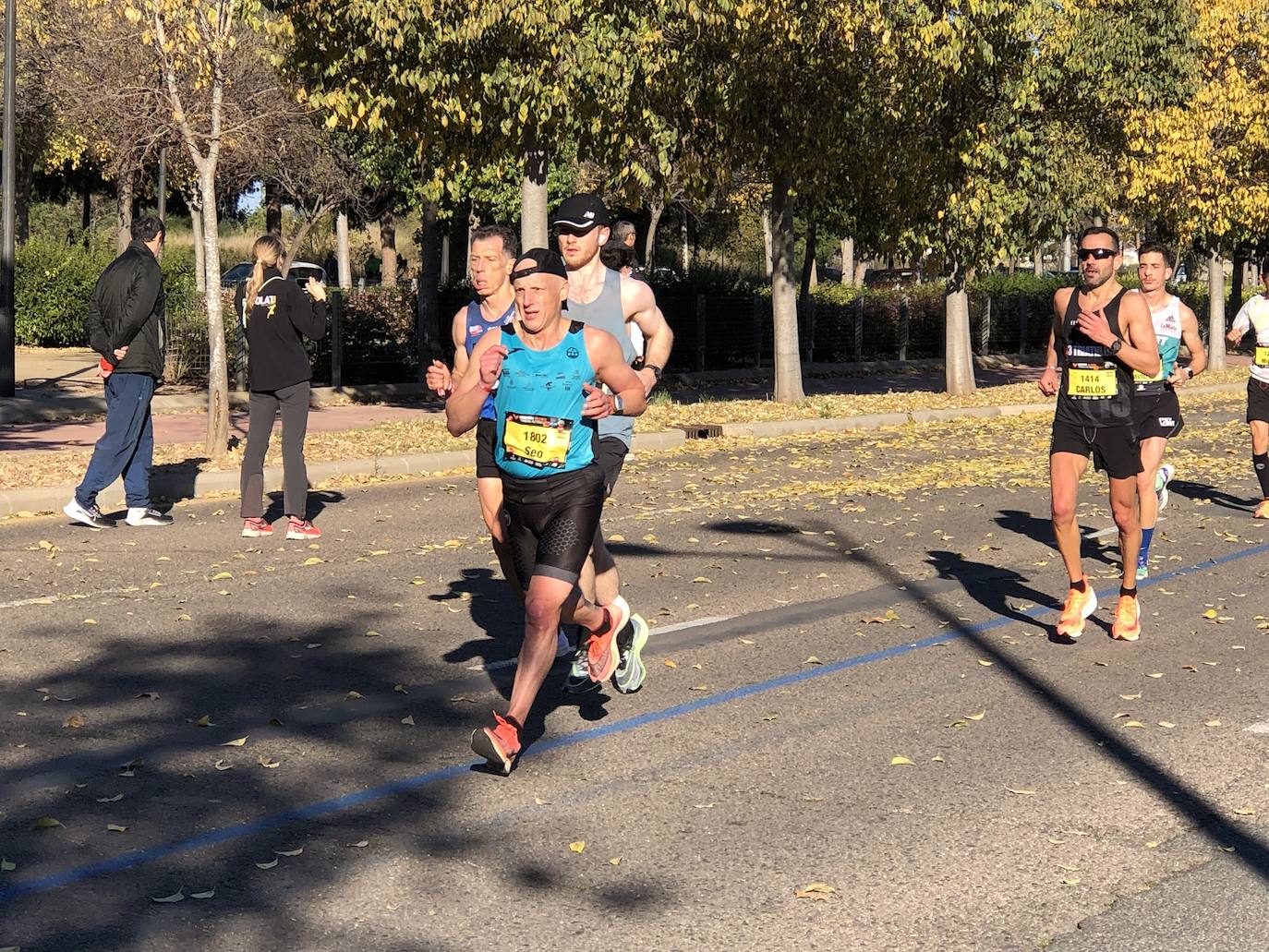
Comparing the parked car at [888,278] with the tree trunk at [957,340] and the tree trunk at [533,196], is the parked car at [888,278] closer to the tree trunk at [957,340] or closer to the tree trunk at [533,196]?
the tree trunk at [957,340]

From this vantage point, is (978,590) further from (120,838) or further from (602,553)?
(120,838)

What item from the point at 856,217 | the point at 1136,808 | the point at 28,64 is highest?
the point at 28,64

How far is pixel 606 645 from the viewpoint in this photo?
6.86m

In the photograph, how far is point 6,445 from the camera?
1717 centimetres

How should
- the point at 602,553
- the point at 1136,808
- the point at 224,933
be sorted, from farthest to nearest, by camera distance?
1. the point at 602,553
2. the point at 1136,808
3. the point at 224,933

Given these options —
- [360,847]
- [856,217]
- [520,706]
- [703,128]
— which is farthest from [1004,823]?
[856,217]

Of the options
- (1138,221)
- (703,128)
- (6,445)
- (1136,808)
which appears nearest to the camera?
(1136,808)

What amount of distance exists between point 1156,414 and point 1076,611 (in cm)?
224

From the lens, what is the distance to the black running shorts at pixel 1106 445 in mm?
8367

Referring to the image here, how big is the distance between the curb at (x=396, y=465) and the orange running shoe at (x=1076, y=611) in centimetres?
801

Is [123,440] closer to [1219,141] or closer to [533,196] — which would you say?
[533,196]

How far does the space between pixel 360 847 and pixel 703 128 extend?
1845 cm

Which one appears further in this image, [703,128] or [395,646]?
[703,128]

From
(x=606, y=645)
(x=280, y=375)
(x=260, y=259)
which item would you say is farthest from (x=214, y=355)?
(x=606, y=645)
